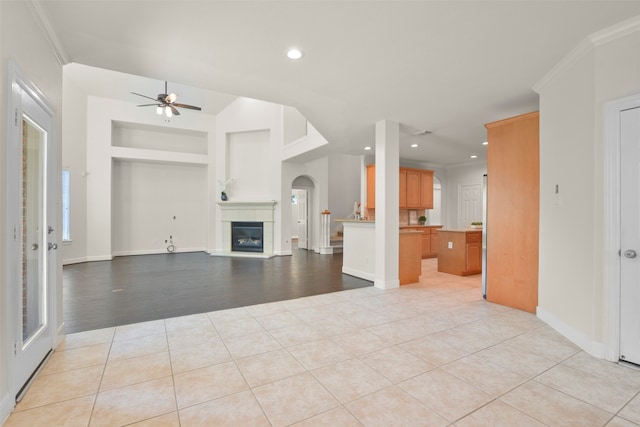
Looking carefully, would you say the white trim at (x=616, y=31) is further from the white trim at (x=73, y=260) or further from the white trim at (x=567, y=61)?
the white trim at (x=73, y=260)

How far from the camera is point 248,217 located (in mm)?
8430

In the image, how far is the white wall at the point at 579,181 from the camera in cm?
237

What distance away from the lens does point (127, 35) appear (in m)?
2.46

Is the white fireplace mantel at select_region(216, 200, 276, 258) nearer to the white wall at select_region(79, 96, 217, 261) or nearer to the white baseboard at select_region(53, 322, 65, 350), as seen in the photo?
the white wall at select_region(79, 96, 217, 261)

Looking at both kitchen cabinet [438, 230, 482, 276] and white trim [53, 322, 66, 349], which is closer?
white trim [53, 322, 66, 349]

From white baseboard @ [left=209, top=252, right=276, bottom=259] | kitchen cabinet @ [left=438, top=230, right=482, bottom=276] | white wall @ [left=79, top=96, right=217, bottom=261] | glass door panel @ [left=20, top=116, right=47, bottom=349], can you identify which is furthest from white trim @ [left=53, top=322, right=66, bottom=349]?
kitchen cabinet @ [left=438, top=230, right=482, bottom=276]

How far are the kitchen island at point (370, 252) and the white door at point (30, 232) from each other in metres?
4.13

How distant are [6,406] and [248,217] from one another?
6849mm

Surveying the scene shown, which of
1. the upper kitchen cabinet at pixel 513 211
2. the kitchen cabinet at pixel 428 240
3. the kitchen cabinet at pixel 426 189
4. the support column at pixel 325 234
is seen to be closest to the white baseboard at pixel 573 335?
the upper kitchen cabinet at pixel 513 211

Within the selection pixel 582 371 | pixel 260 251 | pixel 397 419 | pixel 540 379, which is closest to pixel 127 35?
pixel 397 419

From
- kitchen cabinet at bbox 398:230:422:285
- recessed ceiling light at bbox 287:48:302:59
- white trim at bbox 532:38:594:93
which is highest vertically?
recessed ceiling light at bbox 287:48:302:59

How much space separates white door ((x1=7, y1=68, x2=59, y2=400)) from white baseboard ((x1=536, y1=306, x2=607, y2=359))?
4189 millimetres

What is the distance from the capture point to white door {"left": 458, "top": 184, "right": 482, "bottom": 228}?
8.05m

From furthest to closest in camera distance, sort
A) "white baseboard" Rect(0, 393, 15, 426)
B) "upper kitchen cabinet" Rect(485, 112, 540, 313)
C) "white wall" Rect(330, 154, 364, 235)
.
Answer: "white wall" Rect(330, 154, 364, 235) → "upper kitchen cabinet" Rect(485, 112, 540, 313) → "white baseboard" Rect(0, 393, 15, 426)
